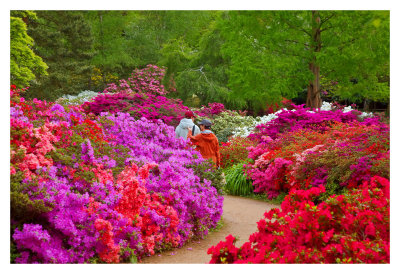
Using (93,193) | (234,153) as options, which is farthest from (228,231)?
(234,153)

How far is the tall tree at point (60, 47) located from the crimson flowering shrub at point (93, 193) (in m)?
16.5

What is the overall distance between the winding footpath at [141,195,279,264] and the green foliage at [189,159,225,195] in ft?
2.06

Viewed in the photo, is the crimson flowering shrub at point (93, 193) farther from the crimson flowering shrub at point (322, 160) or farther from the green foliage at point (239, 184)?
the green foliage at point (239, 184)

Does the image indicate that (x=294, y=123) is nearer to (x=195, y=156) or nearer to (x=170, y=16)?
(x=195, y=156)

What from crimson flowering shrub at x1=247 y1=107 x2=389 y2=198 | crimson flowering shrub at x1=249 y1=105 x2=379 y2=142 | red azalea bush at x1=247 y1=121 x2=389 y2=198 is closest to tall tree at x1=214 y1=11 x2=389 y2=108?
crimson flowering shrub at x1=249 y1=105 x2=379 y2=142

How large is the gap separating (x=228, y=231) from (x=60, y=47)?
732 inches

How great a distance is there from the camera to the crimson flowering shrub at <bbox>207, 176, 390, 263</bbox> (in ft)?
10.2

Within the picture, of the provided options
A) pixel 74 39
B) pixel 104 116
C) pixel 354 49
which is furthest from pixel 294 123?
pixel 74 39

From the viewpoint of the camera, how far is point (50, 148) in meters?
4.41

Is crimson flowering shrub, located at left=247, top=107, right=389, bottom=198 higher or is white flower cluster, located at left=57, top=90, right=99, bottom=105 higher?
white flower cluster, located at left=57, top=90, right=99, bottom=105

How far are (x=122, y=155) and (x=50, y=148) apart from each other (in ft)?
3.73

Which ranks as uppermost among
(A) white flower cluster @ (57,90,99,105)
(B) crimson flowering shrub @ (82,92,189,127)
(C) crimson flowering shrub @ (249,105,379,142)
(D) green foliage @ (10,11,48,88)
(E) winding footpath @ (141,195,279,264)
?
(D) green foliage @ (10,11,48,88)

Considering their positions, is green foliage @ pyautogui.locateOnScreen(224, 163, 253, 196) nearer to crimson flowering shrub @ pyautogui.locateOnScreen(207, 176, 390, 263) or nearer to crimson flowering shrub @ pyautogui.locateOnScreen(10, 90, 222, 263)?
crimson flowering shrub @ pyautogui.locateOnScreen(10, 90, 222, 263)

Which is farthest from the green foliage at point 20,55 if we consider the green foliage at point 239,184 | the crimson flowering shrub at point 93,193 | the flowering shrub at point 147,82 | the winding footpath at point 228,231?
the crimson flowering shrub at point 93,193
